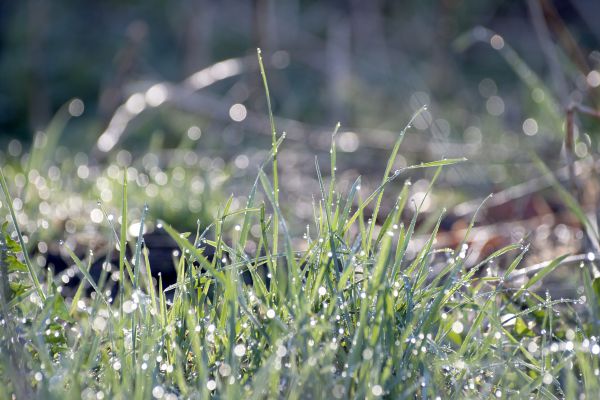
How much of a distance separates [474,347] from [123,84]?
253cm

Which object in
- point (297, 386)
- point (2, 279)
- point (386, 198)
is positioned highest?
point (2, 279)

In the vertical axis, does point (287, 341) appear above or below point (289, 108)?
above

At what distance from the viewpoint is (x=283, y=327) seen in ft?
3.31

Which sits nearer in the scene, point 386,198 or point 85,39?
point 386,198

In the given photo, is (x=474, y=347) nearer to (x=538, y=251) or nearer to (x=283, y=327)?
(x=283, y=327)

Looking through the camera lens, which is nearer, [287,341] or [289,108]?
[287,341]

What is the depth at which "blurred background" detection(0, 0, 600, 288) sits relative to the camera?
93.2 inches

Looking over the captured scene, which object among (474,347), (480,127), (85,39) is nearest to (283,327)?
(474,347)

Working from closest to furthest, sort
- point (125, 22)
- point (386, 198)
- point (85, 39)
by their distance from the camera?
point (386, 198), point (85, 39), point (125, 22)

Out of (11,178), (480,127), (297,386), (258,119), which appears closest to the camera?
(297,386)

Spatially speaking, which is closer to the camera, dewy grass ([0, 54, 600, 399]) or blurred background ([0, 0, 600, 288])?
dewy grass ([0, 54, 600, 399])

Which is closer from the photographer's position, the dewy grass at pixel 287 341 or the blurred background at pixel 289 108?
the dewy grass at pixel 287 341

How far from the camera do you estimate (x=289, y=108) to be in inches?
211

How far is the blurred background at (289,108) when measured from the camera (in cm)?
237
